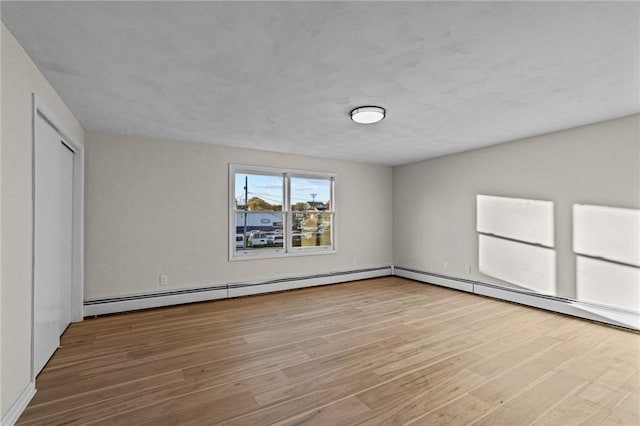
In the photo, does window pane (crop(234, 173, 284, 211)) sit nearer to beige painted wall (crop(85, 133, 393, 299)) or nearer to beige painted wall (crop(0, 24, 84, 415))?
beige painted wall (crop(85, 133, 393, 299))

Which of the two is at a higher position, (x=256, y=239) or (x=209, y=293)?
(x=256, y=239)

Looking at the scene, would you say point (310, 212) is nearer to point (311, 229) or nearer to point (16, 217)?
point (311, 229)

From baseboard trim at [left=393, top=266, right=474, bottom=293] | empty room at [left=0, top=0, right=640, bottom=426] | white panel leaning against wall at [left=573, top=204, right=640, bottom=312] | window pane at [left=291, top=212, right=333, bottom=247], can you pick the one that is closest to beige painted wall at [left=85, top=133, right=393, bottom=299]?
empty room at [left=0, top=0, right=640, bottom=426]

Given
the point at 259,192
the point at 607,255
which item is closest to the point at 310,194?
the point at 259,192

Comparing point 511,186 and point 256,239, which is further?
point 256,239

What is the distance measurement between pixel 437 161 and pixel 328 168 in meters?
2.11

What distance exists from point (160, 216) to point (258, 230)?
1.53 m

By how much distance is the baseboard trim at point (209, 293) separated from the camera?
3885 mm

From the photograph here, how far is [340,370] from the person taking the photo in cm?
246

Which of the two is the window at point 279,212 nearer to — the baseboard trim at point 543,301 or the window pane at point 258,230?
the window pane at point 258,230

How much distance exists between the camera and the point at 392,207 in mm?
6645

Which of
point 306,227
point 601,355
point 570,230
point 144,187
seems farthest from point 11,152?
point 570,230

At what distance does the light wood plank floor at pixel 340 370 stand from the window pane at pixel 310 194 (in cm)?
220

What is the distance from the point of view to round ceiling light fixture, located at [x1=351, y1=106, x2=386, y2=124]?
308 cm
